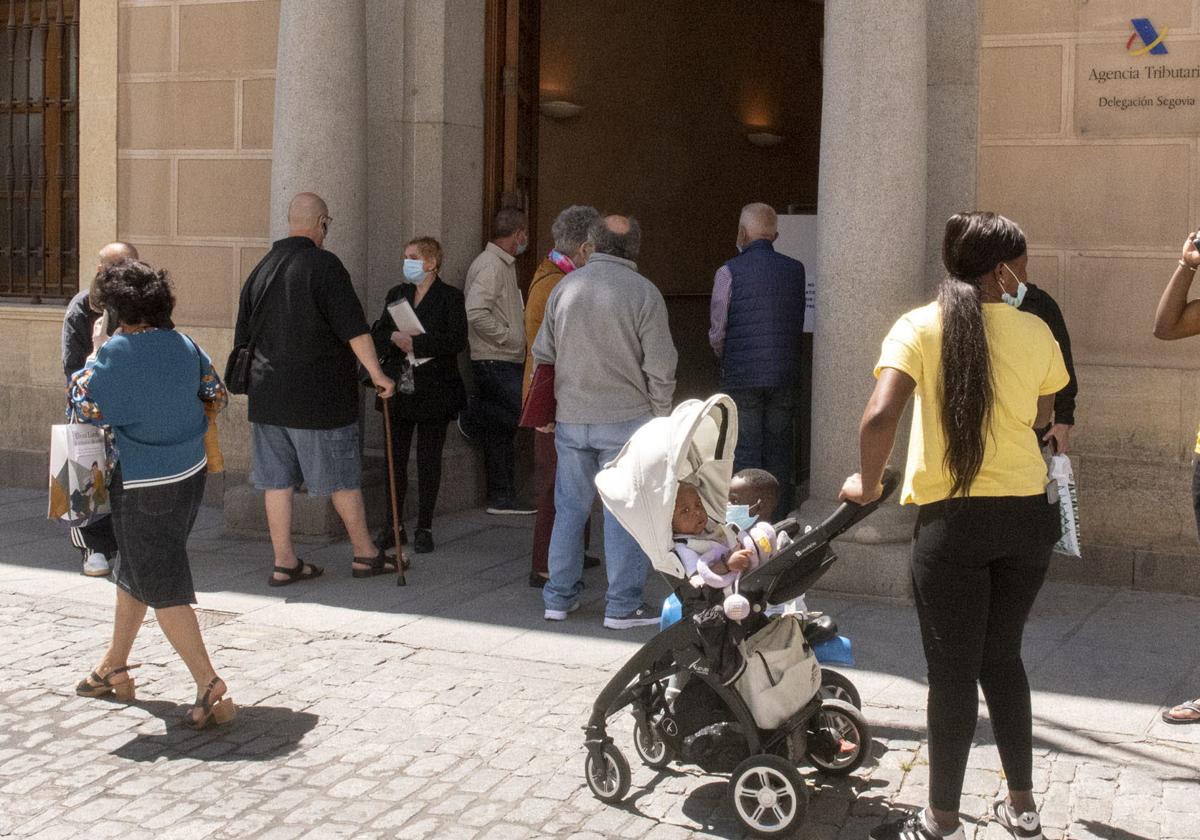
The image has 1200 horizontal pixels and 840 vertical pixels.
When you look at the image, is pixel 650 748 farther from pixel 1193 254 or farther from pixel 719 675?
pixel 1193 254

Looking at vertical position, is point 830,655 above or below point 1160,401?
below

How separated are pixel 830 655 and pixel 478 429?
15.9 ft

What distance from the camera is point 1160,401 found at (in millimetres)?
7648

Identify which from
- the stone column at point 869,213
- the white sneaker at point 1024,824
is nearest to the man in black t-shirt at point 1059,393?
the stone column at point 869,213

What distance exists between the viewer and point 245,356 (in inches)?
307

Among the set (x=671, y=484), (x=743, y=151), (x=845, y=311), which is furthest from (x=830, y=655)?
(x=743, y=151)

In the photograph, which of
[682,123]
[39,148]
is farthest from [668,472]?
[682,123]

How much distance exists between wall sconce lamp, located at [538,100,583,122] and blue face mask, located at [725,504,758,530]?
28.2 feet

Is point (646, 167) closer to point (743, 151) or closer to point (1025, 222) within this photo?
point (743, 151)

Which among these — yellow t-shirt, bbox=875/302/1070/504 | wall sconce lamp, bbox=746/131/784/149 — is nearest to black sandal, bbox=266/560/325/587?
yellow t-shirt, bbox=875/302/1070/504

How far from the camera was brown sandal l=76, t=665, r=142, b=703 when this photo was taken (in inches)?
233

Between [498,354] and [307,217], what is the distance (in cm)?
196

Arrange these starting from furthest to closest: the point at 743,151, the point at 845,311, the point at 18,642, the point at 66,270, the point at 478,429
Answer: the point at 743,151 → the point at 66,270 → the point at 478,429 → the point at 845,311 → the point at 18,642

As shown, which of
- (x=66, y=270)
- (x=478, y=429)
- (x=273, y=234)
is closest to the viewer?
(x=273, y=234)
